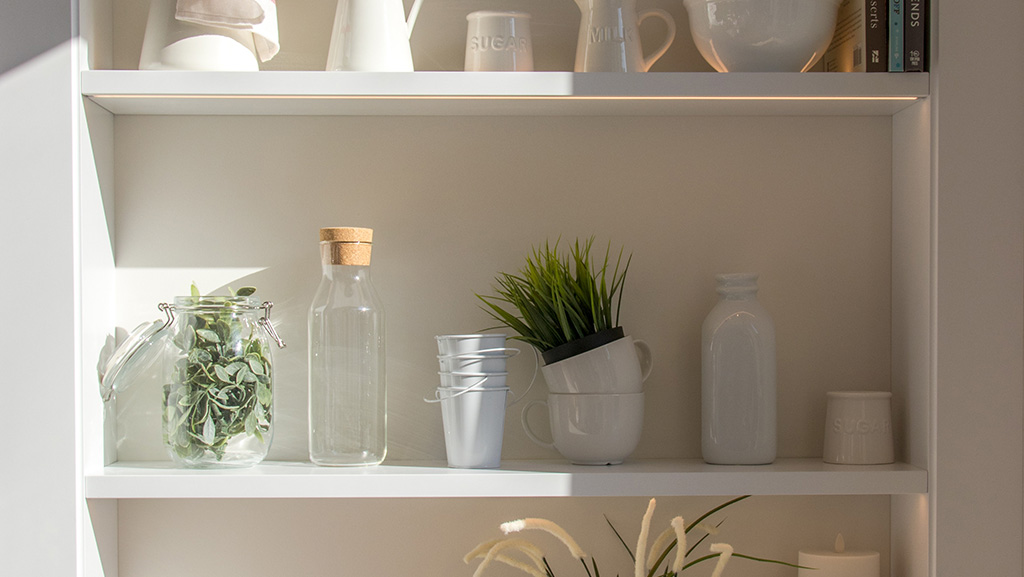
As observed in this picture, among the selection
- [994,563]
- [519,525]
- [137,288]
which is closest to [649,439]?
[519,525]

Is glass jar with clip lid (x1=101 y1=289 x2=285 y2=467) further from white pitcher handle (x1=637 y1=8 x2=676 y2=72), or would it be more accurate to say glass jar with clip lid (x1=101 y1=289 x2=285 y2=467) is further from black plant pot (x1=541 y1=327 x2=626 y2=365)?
white pitcher handle (x1=637 y1=8 x2=676 y2=72)

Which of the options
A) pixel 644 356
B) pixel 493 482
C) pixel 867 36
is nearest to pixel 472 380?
pixel 493 482

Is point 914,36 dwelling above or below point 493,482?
above

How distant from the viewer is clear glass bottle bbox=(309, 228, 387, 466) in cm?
107

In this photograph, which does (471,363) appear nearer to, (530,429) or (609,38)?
(530,429)

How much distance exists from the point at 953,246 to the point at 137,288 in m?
1.00

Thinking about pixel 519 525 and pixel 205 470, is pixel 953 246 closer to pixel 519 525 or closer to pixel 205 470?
pixel 519 525

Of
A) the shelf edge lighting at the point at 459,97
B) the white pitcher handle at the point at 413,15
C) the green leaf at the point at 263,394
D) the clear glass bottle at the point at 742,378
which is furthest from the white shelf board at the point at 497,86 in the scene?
the green leaf at the point at 263,394

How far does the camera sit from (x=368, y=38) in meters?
1.04

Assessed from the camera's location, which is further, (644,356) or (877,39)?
(644,356)

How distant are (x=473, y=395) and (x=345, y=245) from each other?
0.23 meters

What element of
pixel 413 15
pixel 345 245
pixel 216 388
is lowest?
pixel 216 388

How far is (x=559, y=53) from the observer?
3.85 feet

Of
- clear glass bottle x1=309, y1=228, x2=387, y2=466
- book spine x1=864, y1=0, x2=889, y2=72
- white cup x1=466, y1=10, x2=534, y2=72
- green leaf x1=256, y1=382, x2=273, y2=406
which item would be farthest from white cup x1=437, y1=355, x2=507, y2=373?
book spine x1=864, y1=0, x2=889, y2=72
